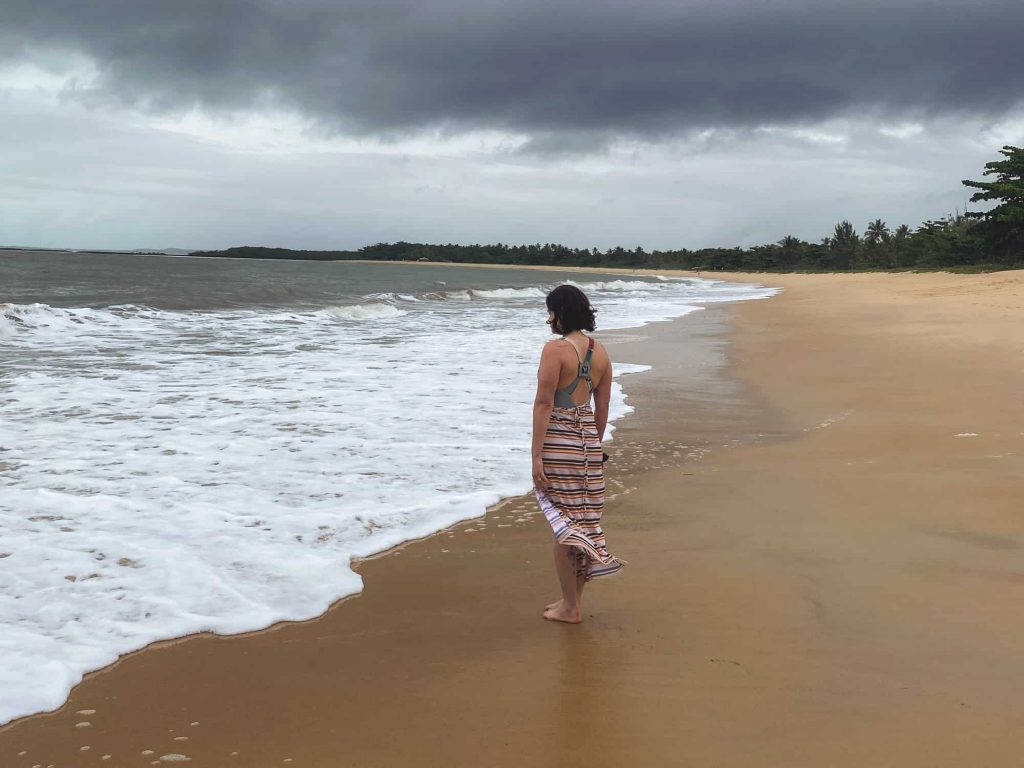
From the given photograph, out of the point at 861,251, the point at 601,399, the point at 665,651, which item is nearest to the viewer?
the point at 665,651

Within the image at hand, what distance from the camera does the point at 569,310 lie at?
137 inches

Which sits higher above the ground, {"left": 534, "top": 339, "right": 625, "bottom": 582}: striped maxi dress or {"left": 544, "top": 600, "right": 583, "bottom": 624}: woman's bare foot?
{"left": 534, "top": 339, "right": 625, "bottom": 582}: striped maxi dress

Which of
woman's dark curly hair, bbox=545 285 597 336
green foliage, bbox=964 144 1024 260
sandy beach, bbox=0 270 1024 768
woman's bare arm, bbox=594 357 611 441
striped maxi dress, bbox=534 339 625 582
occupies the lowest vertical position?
sandy beach, bbox=0 270 1024 768

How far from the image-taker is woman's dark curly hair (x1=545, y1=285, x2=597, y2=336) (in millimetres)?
3461

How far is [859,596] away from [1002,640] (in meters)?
0.60

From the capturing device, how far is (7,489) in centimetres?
522

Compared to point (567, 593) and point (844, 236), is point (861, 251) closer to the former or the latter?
point (844, 236)

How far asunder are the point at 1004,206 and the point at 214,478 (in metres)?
49.9

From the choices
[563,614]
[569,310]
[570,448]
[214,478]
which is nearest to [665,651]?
[563,614]

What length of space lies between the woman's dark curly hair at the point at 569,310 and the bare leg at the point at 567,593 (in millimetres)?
974

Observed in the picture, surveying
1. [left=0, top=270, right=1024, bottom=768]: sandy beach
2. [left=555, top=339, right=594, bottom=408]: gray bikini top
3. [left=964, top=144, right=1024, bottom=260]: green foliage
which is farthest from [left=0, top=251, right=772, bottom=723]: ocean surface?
[left=964, top=144, right=1024, bottom=260]: green foliage

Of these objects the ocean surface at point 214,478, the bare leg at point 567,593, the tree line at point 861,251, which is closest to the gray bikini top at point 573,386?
the bare leg at point 567,593

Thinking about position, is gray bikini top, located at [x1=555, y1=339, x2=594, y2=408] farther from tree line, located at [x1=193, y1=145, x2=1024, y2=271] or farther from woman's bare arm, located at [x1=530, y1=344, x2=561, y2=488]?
tree line, located at [x1=193, y1=145, x2=1024, y2=271]

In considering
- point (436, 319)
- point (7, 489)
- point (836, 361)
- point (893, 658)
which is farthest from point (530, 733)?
point (436, 319)
